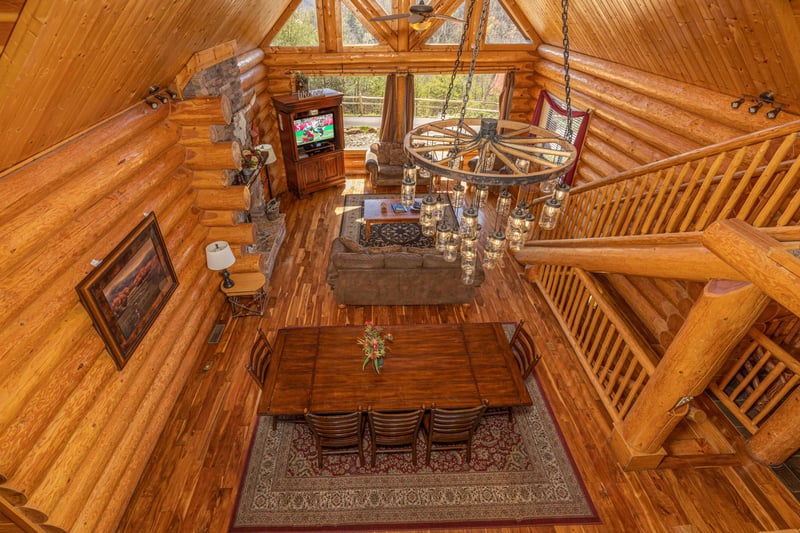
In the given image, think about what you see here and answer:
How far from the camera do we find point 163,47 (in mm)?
4387

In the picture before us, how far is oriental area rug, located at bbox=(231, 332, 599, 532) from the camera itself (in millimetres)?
4219

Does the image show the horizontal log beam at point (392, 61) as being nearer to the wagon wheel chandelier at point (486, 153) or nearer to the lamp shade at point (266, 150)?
the lamp shade at point (266, 150)

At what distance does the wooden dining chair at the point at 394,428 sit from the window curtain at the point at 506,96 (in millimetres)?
9110

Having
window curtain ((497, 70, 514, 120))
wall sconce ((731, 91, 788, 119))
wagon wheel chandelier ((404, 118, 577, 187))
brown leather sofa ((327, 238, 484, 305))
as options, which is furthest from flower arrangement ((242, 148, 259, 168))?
wall sconce ((731, 91, 788, 119))

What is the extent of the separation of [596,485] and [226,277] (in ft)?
19.1

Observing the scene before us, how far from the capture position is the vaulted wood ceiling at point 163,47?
2.68 meters

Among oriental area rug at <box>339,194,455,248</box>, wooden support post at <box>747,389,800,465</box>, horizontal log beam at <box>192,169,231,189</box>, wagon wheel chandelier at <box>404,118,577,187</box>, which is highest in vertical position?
wagon wheel chandelier at <box>404,118,577,187</box>

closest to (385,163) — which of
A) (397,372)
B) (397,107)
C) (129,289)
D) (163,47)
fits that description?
(397,107)

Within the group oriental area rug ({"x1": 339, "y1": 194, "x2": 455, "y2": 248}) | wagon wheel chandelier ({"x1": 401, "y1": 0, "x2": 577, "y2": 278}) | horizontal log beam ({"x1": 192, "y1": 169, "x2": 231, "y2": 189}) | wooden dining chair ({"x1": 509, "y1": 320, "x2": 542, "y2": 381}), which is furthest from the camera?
oriental area rug ({"x1": 339, "y1": 194, "x2": 455, "y2": 248})

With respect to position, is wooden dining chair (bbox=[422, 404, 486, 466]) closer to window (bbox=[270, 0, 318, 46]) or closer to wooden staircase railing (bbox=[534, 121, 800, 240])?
wooden staircase railing (bbox=[534, 121, 800, 240])

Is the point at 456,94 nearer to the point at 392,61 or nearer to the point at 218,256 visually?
the point at 392,61

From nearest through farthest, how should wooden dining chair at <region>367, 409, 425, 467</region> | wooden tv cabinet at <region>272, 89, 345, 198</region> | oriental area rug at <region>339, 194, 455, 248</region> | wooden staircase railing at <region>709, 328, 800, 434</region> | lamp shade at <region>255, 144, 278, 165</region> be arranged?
wooden dining chair at <region>367, 409, 425, 467</region> → wooden staircase railing at <region>709, 328, 800, 434</region> → lamp shade at <region>255, 144, 278, 165</region> → oriental area rug at <region>339, 194, 455, 248</region> → wooden tv cabinet at <region>272, 89, 345, 198</region>

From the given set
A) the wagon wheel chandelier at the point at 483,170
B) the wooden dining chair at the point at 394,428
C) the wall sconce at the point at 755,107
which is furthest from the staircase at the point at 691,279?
the wooden dining chair at the point at 394,428

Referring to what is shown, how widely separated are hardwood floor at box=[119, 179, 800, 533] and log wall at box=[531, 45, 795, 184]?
3035 mm
